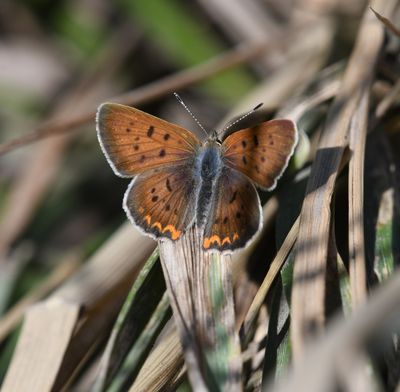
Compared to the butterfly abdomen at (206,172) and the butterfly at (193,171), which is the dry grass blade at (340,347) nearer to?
the butterfly at (193,171)

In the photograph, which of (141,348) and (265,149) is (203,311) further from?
(265,149)

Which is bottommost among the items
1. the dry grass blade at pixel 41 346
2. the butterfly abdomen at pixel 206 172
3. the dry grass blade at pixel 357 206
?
the dry grass blade at pixel 357 206

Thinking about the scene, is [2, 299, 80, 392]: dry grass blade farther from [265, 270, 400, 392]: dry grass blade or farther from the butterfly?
[265, 270, 400, 392]: dry grass blade

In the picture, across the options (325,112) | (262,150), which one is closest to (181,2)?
(325,112)

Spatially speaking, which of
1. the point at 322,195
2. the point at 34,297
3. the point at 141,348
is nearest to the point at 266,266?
the point at 322,195

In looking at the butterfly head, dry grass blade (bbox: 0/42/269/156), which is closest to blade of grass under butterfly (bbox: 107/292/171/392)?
the butterfly head

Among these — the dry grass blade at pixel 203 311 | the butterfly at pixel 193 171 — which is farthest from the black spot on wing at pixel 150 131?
the dry grass blade at pixel 203 311
